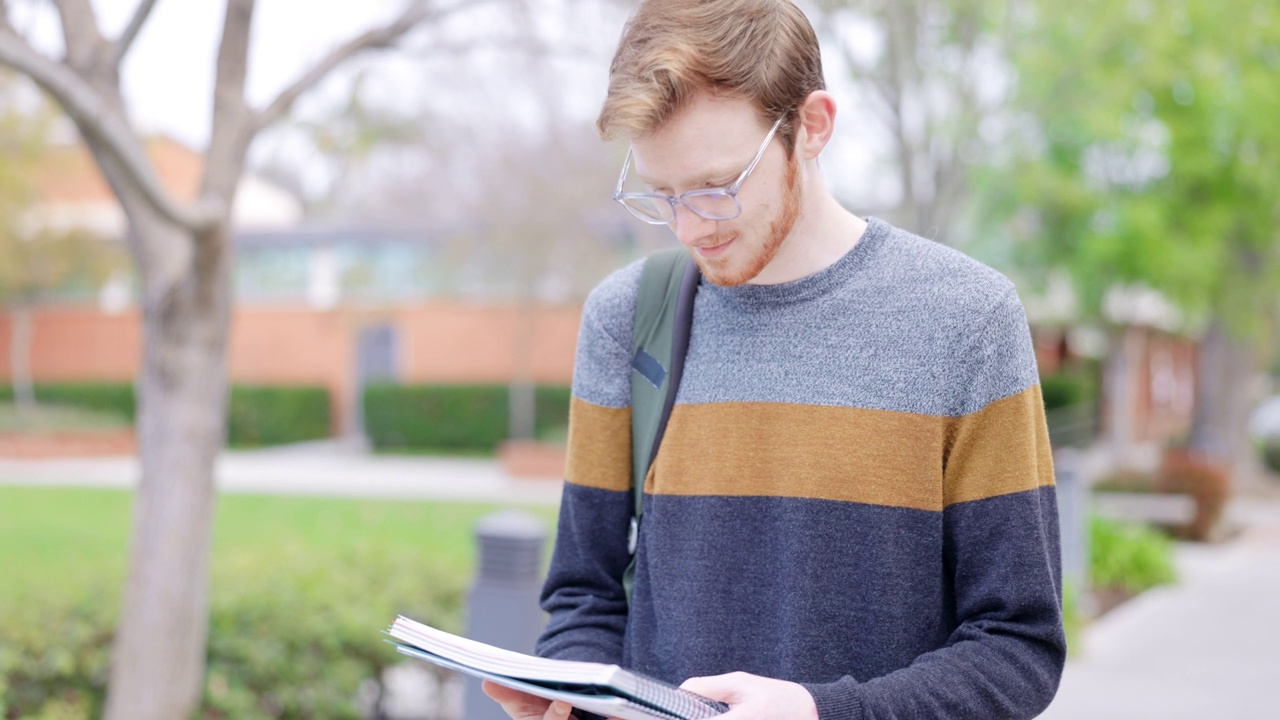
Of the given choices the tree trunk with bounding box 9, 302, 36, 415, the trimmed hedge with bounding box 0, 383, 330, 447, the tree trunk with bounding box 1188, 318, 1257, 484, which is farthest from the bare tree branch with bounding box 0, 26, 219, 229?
the tree trunk with bounding box 9, 302, 36, 415

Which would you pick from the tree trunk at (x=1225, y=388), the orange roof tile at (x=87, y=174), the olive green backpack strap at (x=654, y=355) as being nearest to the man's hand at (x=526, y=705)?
the olive green backpack strap at (x=654, y=355)

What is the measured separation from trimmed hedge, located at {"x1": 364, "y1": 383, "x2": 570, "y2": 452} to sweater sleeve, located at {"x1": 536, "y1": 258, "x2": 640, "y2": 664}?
22.8 m

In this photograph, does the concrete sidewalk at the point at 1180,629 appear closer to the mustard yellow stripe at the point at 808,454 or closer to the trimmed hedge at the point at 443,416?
the mustard yellow stripe at the point at 808,454

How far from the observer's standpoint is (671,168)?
1.67 m

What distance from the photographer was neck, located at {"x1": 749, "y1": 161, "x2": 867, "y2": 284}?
1747 mm

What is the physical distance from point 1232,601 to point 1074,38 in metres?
5.35

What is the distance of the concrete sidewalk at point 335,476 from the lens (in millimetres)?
17812

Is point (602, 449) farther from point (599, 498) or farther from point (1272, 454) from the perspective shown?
point (1272, 454)

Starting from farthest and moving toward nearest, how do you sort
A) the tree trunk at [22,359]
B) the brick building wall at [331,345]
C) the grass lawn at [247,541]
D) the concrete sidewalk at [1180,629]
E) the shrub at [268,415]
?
1. the tree trunk at [22,359]
2. the shrub at [268,415]
3. the brick building wall at [331,345]
4. the concrete sidewalk at [1180,629]
5. the grass lawn at [247,541]

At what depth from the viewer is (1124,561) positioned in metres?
10.4

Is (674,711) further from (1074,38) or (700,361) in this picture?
(1074,38)

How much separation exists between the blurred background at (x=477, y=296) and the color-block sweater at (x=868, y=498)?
9.72 ft

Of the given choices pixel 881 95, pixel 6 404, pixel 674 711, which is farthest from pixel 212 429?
pixel 6 404

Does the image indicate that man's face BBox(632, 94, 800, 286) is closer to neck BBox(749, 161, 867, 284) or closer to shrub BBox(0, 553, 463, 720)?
neck BBox(749, 161, 867, 284)
